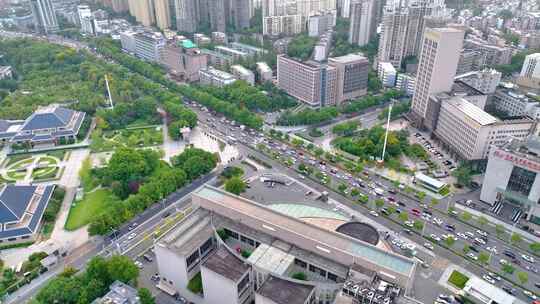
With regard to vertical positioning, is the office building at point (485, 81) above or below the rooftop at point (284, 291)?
above

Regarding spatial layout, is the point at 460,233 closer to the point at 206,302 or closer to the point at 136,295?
the point at 206,302

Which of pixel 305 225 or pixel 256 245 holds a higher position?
pixel 305 225

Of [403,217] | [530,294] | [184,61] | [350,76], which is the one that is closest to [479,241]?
[530,294]

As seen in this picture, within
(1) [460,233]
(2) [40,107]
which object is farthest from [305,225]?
(2) [40,107]

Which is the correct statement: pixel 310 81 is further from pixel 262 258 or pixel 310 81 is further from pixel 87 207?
pixel 262 258

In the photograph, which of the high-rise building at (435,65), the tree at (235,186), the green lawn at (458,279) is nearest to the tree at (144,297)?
the tree at (235,186)

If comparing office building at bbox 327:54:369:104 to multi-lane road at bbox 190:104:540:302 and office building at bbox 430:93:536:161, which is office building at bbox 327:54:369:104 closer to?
office building at bbox 430:93:536:161

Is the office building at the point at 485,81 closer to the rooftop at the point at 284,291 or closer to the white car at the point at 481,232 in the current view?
the white car at the point at 481,232
